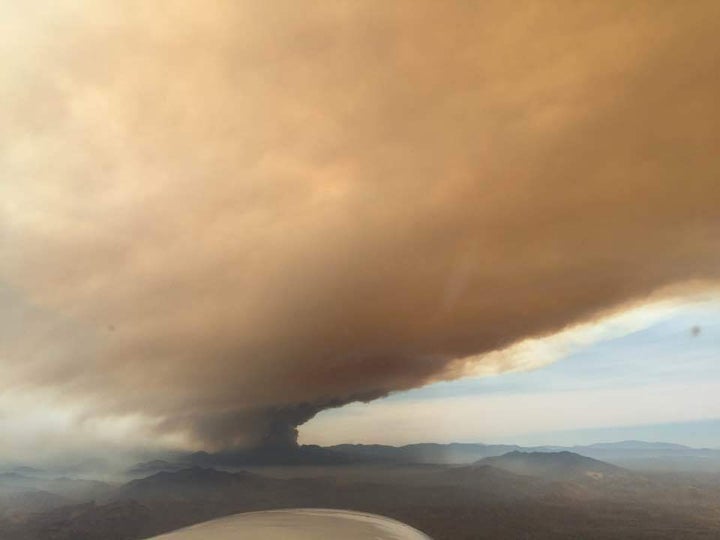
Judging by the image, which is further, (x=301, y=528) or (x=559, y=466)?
(x=559, y=466)

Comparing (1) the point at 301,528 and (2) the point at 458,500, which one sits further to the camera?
(2) the point at 458,500

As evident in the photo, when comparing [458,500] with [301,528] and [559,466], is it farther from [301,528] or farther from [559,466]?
[301,528]

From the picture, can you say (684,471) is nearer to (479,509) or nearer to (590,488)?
(590,488)

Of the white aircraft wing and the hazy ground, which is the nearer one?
the white aircraft wing

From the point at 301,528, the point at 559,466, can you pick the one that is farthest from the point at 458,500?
the point at 301,528

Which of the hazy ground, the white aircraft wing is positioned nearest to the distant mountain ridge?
the hazy ground

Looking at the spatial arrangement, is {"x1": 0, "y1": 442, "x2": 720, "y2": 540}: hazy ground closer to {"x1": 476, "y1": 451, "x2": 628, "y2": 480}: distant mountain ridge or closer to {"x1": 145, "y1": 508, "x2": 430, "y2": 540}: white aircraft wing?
{"x1": 476, "y1": 451, "x2": 628, "y2": 480}: distant mountain ridge

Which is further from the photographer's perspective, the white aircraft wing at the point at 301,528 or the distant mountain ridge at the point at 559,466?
the distant mountain ridge at the point at 559,466

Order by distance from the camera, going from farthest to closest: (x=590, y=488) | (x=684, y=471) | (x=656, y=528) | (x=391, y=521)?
1. (x=590, y=488)
2. (x=656, y=528)
3. (x=684, y=471)
4. (x=391, y=521)

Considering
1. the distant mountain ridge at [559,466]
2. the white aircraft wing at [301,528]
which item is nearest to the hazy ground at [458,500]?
the distant mountain ridge at [559,466]

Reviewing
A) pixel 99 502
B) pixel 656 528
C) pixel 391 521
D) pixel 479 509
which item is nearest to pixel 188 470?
pixel 99 502

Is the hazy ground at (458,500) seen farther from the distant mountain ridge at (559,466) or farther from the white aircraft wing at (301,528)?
the white aircraft wing at (301,528)
